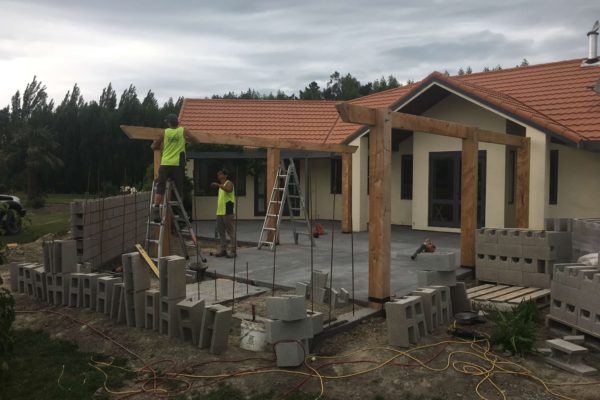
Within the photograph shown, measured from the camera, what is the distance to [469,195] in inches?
352

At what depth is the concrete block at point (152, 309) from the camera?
5.75 metres

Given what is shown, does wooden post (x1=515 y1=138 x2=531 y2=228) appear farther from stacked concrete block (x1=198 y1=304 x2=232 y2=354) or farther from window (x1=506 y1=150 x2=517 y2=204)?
stacked concrete block (x1=198 y1=304 x2=232 y2=354)

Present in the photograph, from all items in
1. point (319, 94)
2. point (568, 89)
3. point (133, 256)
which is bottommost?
point (133, 256)

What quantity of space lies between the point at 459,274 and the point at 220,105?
46.7ft

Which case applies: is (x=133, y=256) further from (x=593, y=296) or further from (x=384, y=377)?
(x=593, y=296)

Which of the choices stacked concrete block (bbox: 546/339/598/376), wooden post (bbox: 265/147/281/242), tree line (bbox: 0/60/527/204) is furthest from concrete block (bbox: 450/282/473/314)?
tree line (bbox: 0/60/527/204)

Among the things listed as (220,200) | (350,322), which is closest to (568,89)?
(220,200)

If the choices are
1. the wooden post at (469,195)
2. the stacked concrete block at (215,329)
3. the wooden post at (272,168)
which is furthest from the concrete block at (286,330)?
the wooden post at (272,168)

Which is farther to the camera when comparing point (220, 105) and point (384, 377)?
point (220, 105)

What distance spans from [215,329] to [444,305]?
2.75m

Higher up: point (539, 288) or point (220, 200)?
point (220, 200)

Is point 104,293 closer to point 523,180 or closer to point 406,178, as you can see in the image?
point 523,180

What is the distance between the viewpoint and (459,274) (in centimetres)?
849

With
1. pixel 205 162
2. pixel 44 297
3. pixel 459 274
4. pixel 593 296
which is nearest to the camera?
pixel 593 296
